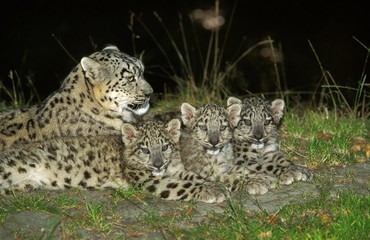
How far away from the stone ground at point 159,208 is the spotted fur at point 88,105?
1.43 m

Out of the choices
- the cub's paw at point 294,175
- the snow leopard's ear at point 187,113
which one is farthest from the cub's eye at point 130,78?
the cub's paw at point 294,175

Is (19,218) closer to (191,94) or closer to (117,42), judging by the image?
(191,94)

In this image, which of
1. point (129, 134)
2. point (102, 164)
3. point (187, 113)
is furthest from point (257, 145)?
point (102, 164)

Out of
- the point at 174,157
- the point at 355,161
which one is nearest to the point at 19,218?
the point at 174,157

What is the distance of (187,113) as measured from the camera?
36.5 feet

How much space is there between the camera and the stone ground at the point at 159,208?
29.3 feet

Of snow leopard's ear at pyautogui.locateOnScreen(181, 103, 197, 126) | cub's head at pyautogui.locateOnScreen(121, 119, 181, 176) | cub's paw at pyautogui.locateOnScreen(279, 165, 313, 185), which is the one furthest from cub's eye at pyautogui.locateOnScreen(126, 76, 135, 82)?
cub's paw at pyautogui.locateOnScreen(279, 165, 313, 185)

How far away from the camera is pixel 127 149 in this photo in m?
10.7

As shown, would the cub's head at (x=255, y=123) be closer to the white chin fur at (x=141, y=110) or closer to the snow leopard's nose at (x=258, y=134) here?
the snow leopard's nose at (x=258, y=134)

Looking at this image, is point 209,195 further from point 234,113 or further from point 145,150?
point 234,113

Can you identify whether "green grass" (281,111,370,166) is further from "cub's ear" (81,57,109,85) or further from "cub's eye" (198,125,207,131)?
"cub's ear" (81,57,109,85)

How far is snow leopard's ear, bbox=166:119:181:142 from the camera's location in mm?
10719

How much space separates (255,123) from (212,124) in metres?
0.69

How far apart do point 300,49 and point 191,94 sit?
1329 centimetres
